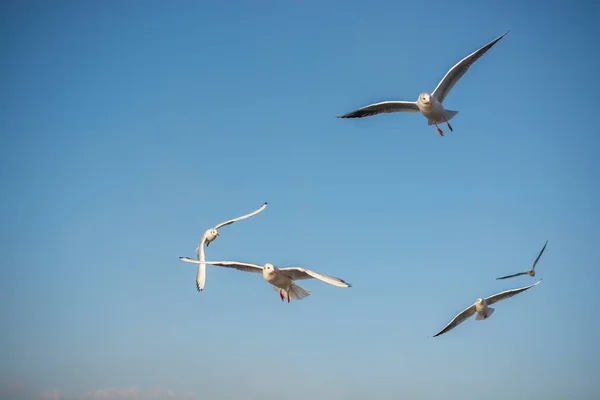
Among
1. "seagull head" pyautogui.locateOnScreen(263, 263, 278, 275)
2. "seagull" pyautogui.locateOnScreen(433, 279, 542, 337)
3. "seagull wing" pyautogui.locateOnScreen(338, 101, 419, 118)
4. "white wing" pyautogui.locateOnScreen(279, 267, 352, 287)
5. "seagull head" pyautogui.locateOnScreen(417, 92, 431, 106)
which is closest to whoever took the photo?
"white wing" pyautogui.locateOnScreen(279, 267, 352, 287)

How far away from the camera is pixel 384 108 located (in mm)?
25469

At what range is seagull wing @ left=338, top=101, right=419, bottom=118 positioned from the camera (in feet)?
81.9

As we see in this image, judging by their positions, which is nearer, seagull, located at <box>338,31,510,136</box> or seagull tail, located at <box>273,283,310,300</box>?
seagull tail, located at <box>273,283,310,300</box>

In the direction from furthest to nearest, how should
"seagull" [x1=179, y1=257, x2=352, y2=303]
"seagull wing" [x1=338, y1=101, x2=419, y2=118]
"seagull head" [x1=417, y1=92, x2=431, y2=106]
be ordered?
1. "seagull wing" [x1=338, y1=101, x2=419, y2=118]
2. "seagull head" [x1=417, y1=92, x2=431, y2=106]
3. "seagull" [x1=179, y1=257, x2=352, y2=303]

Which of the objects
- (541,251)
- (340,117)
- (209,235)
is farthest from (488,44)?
(209,235)

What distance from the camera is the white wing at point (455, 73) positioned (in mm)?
23875

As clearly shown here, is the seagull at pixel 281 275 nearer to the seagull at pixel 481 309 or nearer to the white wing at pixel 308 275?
the white wing at pixel 308 275

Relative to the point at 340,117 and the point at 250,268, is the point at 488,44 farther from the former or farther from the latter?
the point at 250,268

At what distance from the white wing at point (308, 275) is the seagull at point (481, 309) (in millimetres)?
7407

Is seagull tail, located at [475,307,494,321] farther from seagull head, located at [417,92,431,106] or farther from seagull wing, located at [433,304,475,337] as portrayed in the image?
seagull head, located at [417,92,431,106]

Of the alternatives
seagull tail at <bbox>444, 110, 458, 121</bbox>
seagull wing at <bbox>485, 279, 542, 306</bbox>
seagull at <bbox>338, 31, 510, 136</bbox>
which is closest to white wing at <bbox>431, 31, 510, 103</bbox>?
seagull at <bbox>338, 31, 510, 136</bbox>

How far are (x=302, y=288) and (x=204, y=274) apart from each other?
5.17 metres

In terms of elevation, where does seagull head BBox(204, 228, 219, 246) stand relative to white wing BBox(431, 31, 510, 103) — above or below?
below

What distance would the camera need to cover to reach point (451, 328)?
91.5 feet
